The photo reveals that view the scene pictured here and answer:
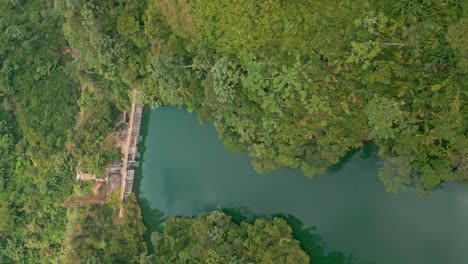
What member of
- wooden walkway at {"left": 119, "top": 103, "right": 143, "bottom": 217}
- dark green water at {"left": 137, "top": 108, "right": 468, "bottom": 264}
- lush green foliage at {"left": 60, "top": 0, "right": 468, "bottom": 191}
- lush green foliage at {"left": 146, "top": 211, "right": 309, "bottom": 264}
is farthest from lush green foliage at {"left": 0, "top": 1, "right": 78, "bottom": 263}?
lush green foliage at {"left": 146, "top": 211, "right": 309, "bottom": 264}

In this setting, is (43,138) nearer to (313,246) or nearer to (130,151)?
(130,151)

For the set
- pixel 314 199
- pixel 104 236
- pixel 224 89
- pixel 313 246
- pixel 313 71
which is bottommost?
pixel 104 236

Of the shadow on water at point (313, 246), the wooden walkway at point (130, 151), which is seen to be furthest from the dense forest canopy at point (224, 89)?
Answer: the shadow on water at point (313, 246)

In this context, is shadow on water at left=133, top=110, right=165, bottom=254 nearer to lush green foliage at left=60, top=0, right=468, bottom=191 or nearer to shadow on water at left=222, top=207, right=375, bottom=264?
lush green foliage at left=60, top=0, right=468, bottom=191

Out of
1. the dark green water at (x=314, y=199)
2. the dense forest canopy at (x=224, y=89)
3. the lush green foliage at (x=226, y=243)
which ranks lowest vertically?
the lush green foliage at (x=226, y=243)

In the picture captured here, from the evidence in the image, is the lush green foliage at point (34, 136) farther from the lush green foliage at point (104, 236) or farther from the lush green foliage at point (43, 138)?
the lush green foliage at point (104, 236)

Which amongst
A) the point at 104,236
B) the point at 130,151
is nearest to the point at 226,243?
the point at 104,236

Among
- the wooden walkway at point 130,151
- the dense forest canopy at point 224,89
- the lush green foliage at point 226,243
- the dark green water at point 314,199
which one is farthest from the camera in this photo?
the wooden walkway at point 130,151
